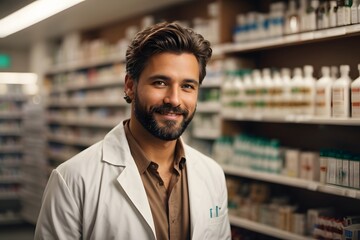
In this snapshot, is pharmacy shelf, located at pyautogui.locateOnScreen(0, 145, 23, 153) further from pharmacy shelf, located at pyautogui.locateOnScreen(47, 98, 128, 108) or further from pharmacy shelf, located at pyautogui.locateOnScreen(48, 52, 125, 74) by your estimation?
pharmacy shelf, located at pyautogui.locateOnScreen(48, 52, 125, 74)

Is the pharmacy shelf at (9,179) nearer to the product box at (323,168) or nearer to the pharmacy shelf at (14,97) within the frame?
the pharmacy shelf at (14,97)

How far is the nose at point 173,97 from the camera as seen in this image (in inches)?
75.2

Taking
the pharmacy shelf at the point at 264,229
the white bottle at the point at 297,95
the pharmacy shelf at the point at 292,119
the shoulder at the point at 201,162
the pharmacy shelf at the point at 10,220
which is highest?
the white bottle at the point at 297,95

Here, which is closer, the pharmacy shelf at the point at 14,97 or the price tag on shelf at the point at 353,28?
the price tag on shelf at the point at 353,28

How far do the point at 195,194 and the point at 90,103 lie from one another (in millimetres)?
5526

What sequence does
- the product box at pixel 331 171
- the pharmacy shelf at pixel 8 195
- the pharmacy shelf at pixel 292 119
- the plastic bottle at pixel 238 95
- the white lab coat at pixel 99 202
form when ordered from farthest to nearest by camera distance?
the pharmacy shelf at pixel 8 195 → the plastic bottle at pixel 238 95 → the product box at pixel 331 171 → the pharmacy shelf at pixel 292 119 → the white lab coat at pixel 99 202

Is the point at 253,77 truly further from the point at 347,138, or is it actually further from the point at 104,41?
the point at 104,41

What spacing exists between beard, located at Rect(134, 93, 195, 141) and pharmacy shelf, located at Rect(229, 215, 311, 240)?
2.06m

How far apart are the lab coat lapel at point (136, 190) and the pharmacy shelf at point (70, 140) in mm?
5205

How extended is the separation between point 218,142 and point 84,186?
272cm

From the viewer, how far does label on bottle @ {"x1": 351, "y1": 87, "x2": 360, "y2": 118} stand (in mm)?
3047

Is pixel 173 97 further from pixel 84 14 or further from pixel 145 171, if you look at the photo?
pixel 84 14

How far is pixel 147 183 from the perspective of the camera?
204 cm

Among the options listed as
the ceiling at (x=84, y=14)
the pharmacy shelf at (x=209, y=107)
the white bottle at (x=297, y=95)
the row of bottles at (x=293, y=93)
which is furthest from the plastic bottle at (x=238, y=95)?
the ceiling at (x=84, y=14)
